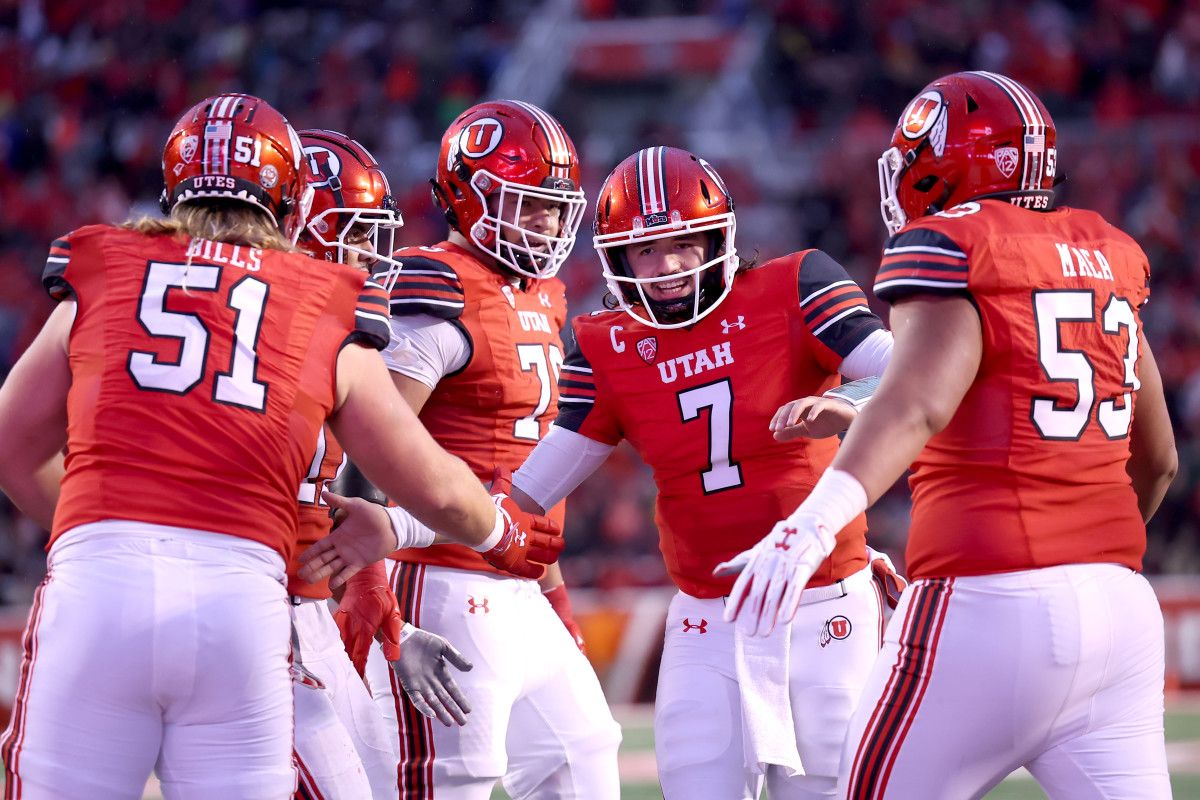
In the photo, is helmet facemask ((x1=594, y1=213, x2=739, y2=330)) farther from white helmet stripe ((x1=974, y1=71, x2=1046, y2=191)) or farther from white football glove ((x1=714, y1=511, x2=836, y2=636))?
white football glove ((x1=714, y1=511, x2=836, y2=636))

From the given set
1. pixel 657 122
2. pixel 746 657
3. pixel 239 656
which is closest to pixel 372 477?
pixel 239 656

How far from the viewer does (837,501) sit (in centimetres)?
278

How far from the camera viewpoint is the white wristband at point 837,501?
2.77 m

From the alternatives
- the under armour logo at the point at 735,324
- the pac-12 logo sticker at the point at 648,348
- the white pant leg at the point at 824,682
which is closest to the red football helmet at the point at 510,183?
the pac-12 logo sticker at the point at 648,348

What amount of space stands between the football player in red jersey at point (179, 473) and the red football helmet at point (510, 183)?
1.41m

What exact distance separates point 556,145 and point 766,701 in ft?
5.83

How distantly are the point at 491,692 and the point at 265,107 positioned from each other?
1610 millimetres

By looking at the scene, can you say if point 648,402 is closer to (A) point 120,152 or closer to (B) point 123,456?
(B) point 123,456

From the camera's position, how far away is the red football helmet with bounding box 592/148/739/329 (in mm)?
Answer: 3898

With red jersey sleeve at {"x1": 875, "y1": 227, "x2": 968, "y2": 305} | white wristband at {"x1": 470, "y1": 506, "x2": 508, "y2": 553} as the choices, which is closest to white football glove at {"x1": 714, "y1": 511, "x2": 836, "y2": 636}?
red jersey sleeve at {"x1": 875, "y1": 227, "x2": 968, "y2": 305}

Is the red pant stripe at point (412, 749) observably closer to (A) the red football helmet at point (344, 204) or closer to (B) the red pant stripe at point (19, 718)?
(A) the red football helmet at point (344, 204)

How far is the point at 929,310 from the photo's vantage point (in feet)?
9.48

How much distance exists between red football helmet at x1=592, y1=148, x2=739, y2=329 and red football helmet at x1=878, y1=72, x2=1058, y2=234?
0.69 m

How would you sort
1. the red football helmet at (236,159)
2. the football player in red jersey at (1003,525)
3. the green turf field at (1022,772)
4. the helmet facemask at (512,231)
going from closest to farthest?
1. the football player in red jersey at (1003,525)
2. the red football helmet at (236,159)
3. the helmet facemask at (512,231)
4. the green turf field at (1022,772)
